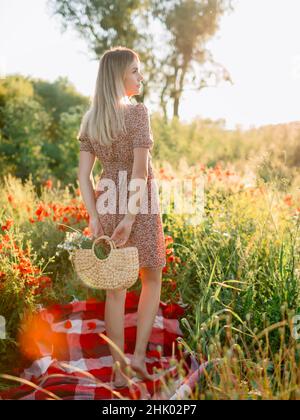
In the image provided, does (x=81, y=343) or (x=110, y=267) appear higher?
(x=110, y=267)

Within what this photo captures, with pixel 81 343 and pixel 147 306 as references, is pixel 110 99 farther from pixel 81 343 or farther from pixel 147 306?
pixel 81 343

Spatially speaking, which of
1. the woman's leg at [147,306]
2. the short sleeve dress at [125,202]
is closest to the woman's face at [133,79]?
the short sleeve dress at [125,202]

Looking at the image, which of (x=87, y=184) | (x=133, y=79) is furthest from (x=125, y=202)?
(x=133, y=79)

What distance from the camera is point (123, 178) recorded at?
10.00 feet

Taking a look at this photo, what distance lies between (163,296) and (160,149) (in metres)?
8.23

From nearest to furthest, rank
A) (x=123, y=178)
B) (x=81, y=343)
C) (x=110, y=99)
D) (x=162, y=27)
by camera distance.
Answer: (x=110, y=99), (x=123, y=178), (x=81, y=343), (x=162, y=27)

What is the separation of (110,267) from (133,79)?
110 cm

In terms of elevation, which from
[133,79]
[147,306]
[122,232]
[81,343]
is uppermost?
[133,79]

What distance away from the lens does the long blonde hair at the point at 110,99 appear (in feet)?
9.60

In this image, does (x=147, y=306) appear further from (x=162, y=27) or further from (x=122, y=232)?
(x=162, y=27)

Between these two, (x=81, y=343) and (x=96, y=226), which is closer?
(x=96, y=226)

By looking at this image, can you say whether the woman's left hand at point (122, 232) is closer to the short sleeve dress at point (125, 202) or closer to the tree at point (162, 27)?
the short sleeve dress at point (125, 202)

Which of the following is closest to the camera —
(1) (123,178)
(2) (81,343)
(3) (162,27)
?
(1) (123,178)

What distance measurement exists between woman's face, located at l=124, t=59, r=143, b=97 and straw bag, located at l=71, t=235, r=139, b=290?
0.87 meters
